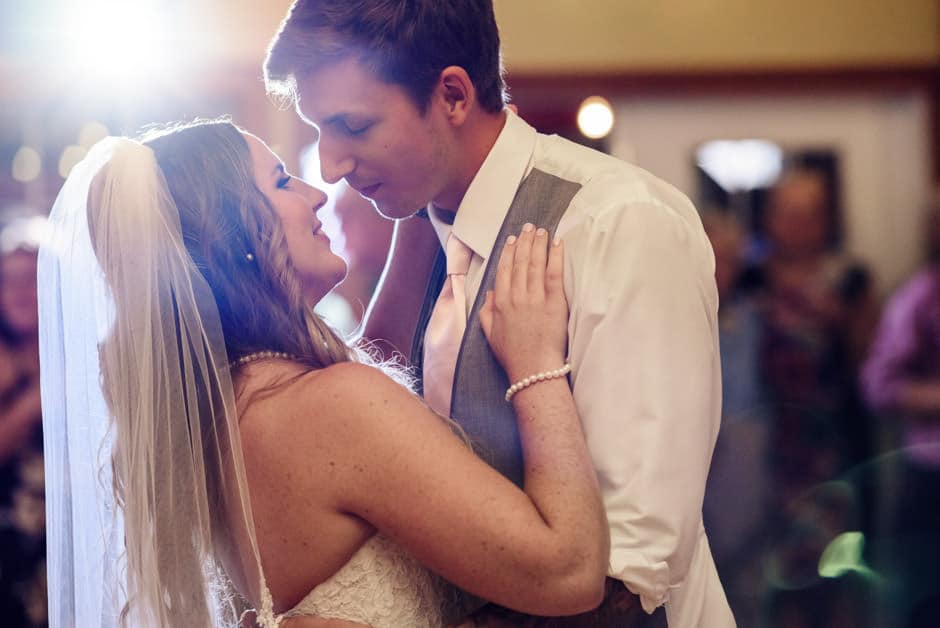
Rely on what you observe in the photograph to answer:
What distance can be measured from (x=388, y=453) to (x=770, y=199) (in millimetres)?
3715

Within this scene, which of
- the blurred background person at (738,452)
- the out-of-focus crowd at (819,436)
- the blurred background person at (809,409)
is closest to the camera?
the blurred background person at (738,452)

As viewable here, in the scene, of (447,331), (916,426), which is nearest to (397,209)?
(447,331)

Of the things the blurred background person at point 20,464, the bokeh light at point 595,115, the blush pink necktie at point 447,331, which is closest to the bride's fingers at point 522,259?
the blush pink necktie at point 447,331

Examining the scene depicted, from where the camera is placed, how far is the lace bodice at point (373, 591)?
1.59 metres

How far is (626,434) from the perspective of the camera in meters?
1.50

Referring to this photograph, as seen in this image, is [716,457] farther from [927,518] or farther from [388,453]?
[388,453]

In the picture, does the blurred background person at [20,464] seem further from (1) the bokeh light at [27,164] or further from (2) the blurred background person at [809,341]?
(2) the blurred background person at [809,341]

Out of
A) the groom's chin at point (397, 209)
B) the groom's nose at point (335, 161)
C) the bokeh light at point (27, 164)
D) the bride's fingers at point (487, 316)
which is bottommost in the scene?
the bokeh light at point (27, 164)

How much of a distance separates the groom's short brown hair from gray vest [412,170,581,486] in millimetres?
224

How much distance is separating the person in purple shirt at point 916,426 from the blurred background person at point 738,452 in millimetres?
464

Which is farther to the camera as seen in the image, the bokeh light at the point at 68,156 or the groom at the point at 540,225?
the bokeh light at the point at 68,156

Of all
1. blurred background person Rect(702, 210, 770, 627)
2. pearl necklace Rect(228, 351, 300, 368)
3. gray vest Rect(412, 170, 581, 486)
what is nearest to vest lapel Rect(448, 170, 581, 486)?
gray vest Rect(412, 170, 581, 486)

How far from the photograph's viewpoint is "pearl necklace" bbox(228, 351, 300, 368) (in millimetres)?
1655

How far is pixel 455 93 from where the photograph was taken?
5.65 ft
